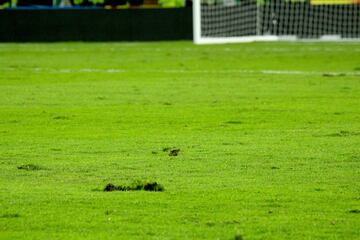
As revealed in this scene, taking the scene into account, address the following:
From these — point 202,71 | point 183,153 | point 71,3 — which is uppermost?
point 183,153

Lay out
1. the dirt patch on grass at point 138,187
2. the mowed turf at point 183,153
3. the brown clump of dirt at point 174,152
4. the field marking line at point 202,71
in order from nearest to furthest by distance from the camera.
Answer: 1. the mowed turf at point 183,153
2. the dirt patch on grass at point 138,187
3. the brown clump of dirt at point 174,152
4. the field marking line at point 202,71

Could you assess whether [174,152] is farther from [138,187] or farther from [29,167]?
[138,187]

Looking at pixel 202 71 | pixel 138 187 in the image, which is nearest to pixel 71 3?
pixel 202 71

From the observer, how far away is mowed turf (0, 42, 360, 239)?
35.0ft

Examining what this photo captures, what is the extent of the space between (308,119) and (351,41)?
103ft

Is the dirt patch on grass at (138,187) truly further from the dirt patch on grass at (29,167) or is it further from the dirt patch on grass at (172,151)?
the dirt patch on grass at (172,151)

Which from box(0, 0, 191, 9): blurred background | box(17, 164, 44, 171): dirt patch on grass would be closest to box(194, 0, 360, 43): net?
box(0, 0, 191, 9): blurred background

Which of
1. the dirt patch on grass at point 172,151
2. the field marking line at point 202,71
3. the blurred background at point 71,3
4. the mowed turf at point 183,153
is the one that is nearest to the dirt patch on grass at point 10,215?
the mowed turf at point 183,153

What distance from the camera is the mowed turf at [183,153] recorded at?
10.7 metres

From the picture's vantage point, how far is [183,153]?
15.5m

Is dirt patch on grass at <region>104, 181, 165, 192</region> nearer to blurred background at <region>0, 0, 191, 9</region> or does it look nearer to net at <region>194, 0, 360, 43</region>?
net at <region>194, 0, 360, 43</region>

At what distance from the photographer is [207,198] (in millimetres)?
11859

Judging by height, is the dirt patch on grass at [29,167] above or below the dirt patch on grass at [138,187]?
below

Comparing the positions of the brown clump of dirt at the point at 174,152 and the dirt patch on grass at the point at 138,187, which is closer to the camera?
the dirt patch on grass at the point at 138,187
